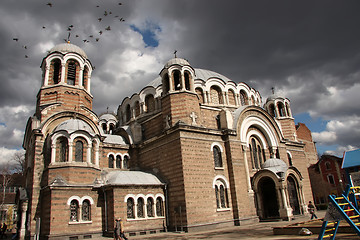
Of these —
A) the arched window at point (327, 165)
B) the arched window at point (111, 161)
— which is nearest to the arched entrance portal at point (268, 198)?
the arched window at point (111, 161)

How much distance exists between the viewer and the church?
17.1 m

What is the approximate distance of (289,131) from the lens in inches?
1153

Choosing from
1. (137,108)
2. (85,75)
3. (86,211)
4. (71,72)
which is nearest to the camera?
(86,211)

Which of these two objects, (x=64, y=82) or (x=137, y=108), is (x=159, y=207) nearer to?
(x=137, y=108)

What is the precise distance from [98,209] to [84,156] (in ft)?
11.4

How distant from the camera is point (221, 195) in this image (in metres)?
19.2

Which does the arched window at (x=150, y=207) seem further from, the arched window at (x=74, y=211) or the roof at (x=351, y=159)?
the roof at (x=351, y=159)

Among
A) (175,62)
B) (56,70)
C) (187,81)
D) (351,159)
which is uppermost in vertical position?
(56,70)

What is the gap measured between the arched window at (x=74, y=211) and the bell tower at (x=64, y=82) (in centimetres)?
727

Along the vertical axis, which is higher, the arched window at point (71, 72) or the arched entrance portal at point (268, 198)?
the arched window at point (71, 72)

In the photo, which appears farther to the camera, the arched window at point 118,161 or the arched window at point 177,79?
the arched window at point 118,161

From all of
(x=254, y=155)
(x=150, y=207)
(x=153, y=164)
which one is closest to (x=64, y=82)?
(x=153, y=164)

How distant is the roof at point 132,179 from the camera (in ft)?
57.5

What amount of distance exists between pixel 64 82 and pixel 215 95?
12.6 m
